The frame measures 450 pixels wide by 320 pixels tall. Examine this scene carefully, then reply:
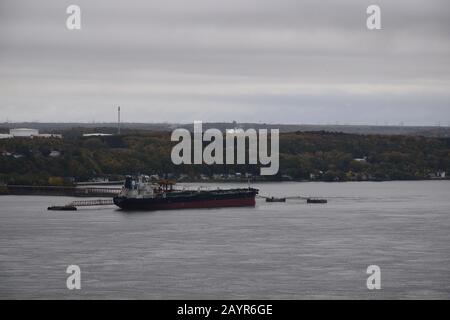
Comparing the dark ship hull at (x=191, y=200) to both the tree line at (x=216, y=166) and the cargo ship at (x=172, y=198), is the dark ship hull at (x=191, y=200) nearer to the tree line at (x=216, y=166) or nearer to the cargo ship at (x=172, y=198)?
the cargo ship at (x=172, y=198)

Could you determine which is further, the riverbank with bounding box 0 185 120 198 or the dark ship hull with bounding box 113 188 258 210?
the riverbank with bounding box 0 185 120 198

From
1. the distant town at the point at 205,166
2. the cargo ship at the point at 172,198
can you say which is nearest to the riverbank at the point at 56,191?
the distant town at the point at 205,166

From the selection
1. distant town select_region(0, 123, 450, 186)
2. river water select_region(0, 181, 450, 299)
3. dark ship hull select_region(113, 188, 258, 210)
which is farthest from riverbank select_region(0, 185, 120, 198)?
river water select_region(0, 181, 450, 299)

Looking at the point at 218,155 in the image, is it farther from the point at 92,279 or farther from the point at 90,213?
the point at 92,279

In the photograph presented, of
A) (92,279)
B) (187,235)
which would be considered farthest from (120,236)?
(92,279)

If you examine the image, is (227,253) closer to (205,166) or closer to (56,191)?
(56,191)

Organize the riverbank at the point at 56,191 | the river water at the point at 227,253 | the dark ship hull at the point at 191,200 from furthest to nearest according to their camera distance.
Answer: the riverbank at the point at 56,191
the dark ship hull at the point at 191,200
the river water at the point at 227,253

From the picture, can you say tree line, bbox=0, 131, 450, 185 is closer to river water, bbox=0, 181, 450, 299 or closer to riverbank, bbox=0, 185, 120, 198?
riverbank, bbox=0, 185, 120, 198
